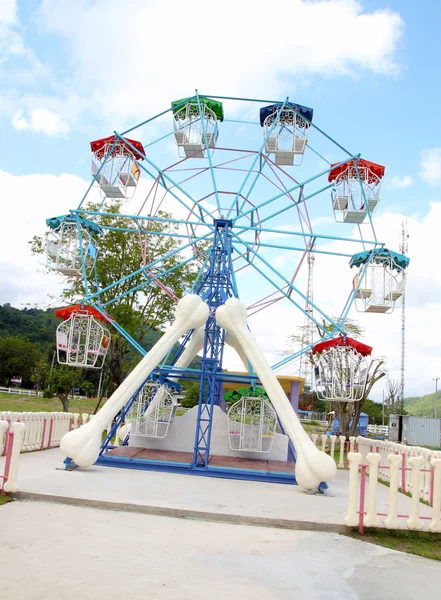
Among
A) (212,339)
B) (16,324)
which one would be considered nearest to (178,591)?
(212,339)

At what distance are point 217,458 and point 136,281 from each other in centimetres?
1369

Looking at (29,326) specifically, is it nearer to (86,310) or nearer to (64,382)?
(64,382)

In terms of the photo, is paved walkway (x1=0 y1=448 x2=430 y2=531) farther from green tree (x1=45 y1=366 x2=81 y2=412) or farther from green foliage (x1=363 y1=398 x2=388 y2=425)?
green foliage (x1=363 y1=398 x2=388 y2=425)

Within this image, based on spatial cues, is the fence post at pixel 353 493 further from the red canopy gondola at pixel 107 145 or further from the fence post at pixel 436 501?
the red canopy gondola at pixel 107 145

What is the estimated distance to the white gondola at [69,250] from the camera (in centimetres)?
1412

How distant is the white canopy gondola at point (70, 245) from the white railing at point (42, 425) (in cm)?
387

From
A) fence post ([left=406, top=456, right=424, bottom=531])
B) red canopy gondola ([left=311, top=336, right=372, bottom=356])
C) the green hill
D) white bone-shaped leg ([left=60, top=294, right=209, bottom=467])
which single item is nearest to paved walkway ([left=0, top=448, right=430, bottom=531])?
white bone-shaped leg ([left=60, top=294, right=209, bottom=467])

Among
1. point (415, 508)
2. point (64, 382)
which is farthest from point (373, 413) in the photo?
point (415, 508)

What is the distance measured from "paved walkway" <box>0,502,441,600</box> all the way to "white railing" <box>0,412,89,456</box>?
6485 millimetres

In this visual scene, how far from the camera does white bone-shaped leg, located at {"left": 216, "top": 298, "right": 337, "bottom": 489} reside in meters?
10.8

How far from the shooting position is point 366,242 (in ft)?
46.9

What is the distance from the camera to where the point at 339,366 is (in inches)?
506

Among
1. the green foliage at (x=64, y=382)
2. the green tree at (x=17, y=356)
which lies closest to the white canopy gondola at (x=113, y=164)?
the green foliage at (x=64, y=382)

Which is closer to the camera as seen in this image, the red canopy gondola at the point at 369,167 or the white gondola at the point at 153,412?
the white gondola at the point at 153,412
